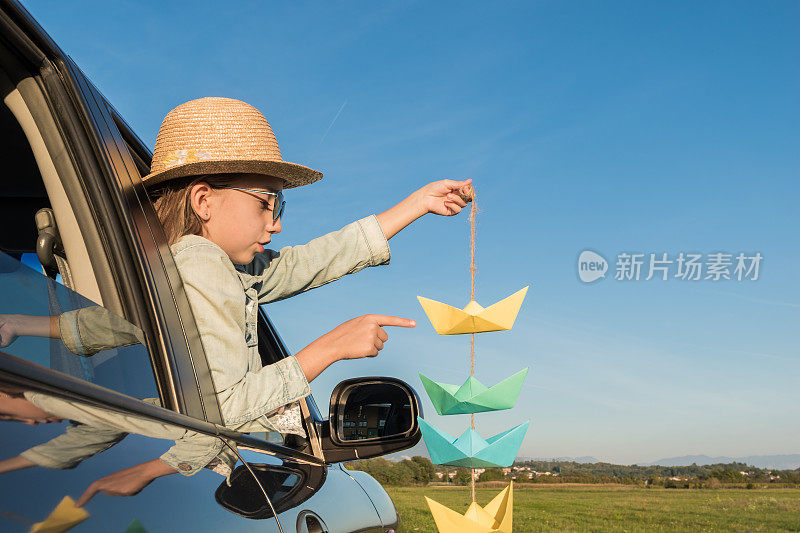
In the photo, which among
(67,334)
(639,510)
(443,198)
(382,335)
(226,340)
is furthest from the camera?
(639,510)

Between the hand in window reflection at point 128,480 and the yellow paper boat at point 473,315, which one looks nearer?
the hand in window reflection at point 128,480

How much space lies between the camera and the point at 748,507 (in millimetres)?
27406

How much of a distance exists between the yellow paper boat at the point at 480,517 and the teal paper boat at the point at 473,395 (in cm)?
25

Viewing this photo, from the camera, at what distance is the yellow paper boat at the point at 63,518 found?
59cm

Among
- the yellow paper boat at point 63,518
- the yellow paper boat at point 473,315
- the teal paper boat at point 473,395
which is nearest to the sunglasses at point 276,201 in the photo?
the yellow paper boat at point 473,315

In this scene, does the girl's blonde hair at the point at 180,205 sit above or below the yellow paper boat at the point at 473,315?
above

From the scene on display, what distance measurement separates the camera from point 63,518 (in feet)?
2.03

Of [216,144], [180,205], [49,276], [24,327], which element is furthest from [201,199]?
[24,327]

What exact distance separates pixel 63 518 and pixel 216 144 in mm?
1555

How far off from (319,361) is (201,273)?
366 mm

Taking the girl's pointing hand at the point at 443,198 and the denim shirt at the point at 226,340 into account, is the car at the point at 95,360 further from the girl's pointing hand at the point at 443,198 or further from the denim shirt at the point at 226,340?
the girl's pointing hand at the point at 443,198

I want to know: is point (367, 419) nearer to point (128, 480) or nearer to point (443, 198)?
point (443, 198)

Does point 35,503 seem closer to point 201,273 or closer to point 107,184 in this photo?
point 107,184

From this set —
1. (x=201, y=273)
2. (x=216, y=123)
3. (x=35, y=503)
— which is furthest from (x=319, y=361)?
(x=35, y=503)
